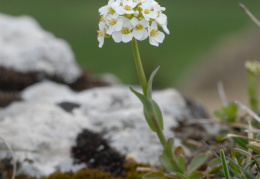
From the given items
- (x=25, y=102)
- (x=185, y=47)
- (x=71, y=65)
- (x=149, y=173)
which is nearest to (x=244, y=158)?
(x=149, y=173)

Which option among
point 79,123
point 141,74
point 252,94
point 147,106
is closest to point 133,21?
point 141,74

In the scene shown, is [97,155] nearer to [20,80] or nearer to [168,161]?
[168,161]

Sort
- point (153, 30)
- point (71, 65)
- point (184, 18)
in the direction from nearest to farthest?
point (153, 30), point (71, 65), point (184, 18)

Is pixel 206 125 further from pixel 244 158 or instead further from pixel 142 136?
pixel 244 158

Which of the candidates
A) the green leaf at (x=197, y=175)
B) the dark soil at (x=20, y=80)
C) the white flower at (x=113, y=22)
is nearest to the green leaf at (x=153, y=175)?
the green leaf at (x=197, y=175)

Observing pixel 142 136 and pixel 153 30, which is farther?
pixel 142 136

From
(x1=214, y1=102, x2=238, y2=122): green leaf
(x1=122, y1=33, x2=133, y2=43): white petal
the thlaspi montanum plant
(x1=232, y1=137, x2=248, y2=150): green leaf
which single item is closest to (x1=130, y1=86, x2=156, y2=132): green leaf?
the thlaspi montanum plant
